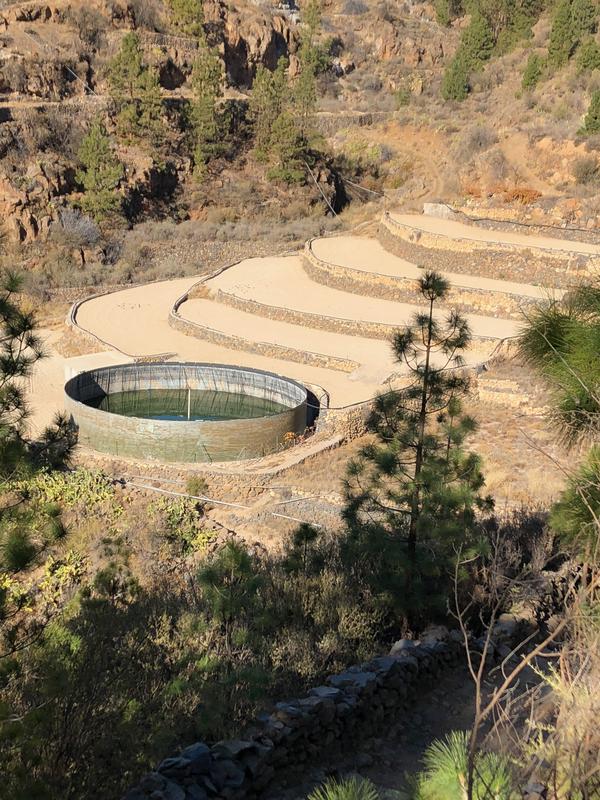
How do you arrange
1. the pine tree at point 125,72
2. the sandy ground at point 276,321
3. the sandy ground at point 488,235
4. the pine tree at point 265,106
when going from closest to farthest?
the sandy ground at point 276,321 → the sandy ground at point 488,235 → the pine tree at point 125,72 → the pine tree at point 265,106

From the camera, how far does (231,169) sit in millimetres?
35875

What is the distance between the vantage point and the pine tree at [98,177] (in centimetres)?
2902

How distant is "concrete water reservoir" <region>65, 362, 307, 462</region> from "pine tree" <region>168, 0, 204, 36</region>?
3263cm

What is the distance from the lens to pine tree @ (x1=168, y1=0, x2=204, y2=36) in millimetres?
44531

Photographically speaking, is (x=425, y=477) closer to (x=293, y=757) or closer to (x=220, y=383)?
(x=293, y=757)

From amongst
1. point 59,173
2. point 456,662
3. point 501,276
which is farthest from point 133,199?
point 456,662

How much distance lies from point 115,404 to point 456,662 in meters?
11.4

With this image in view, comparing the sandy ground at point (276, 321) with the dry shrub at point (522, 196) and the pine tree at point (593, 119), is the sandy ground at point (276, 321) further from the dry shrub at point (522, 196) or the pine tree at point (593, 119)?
the pine tree at point (593, 119)

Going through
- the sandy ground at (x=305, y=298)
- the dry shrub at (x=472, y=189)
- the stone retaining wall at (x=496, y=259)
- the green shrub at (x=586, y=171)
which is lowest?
the sandy ground at (x=305, y=298)

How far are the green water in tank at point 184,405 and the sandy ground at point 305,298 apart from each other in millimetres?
2902

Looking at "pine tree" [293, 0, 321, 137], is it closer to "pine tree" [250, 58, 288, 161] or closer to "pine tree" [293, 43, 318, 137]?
"pine tree" [293, 43, 318, 137]

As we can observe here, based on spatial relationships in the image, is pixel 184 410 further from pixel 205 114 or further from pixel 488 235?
pixel 205 114

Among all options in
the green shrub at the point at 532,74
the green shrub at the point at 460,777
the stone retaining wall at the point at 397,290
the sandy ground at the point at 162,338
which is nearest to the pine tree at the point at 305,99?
the green shrub at the point at 532,74

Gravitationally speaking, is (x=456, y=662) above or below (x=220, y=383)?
above
